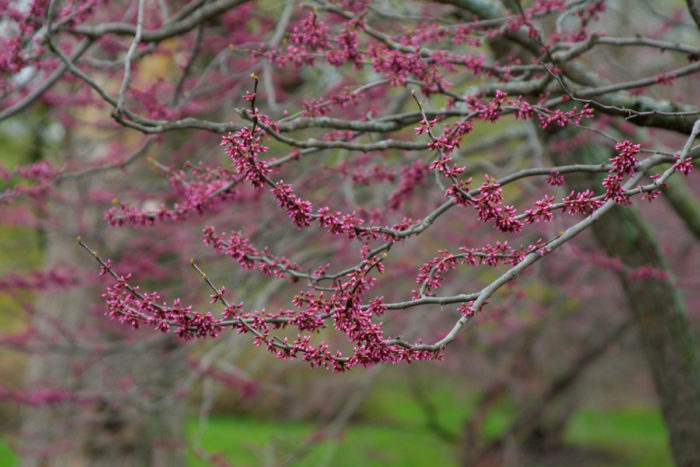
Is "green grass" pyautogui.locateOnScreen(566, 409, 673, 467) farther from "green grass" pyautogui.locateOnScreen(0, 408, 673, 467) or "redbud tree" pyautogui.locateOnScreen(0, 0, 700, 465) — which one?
"redbud tree" pyautogui.locateOnScreen(0, 0, 700, 465)

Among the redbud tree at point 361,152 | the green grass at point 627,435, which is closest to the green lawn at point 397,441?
the green grass at point 627,435

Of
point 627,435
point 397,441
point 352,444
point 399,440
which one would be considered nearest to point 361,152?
point 352,444

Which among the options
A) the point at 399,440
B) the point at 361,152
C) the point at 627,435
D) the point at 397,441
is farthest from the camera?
the point at 627,435

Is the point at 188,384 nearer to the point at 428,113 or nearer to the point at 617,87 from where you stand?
the point at 428,113

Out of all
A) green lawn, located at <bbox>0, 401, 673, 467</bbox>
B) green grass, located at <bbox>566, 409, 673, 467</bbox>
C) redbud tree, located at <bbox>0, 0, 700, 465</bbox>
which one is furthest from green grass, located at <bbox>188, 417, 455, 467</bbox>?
redbud tree, located at <bbox>0, 0, 700, 465</bbox>

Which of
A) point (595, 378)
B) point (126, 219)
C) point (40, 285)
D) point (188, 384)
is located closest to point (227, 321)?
point (126, 219)

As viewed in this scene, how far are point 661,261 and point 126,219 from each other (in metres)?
3.75

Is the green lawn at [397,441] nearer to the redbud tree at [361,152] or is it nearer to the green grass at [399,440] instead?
the green grass at [399,440]

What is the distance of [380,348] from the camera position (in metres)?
1.82

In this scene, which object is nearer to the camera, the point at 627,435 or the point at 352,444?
the point at 352,444

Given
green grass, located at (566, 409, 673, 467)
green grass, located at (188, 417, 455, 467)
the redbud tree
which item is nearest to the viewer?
the redbud tree

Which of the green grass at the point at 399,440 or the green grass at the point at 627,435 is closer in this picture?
the green grass at the point at 399,440

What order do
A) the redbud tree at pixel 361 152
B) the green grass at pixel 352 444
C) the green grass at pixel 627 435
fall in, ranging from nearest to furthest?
the redbud tree at pixel 361 152 < the green grass at pixel 352 444 < the green grass at pixel 627 435

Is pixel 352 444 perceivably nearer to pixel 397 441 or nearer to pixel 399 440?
pixel 397 441
